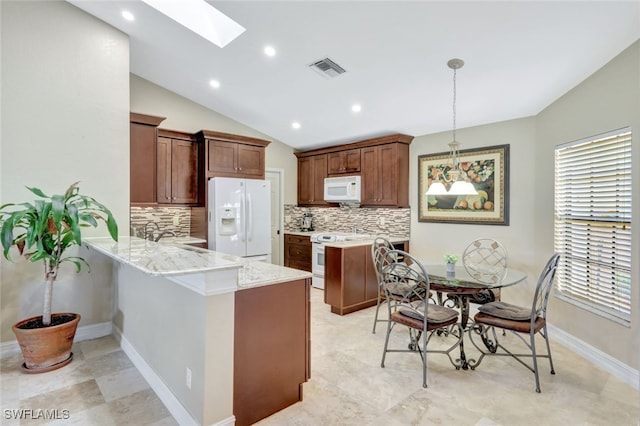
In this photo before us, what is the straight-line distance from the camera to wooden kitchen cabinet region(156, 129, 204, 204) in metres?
4.57

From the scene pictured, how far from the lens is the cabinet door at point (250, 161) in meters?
5.04

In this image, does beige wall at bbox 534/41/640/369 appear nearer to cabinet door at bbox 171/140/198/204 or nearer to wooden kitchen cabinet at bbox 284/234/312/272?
wooden kitchen cabinet at bbox 284/234/312/272

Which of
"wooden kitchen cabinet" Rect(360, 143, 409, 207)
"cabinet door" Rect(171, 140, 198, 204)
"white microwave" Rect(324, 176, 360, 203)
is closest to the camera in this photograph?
"cabinet door" Rect(171, 140, 198, 204)

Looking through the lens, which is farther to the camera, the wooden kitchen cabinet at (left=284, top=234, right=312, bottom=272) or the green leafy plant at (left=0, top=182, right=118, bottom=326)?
the wooden kitchen cabinet at (left=284, top=234, right=312, bottom=272)

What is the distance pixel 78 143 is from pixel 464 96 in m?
4.10

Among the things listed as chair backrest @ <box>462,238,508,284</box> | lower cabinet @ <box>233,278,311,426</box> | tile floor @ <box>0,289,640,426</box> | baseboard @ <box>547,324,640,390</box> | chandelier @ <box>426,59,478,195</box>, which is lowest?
tile floor @ <box>0,289,640,426</box>

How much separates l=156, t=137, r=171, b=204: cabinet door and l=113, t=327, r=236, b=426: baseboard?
7.06 feet

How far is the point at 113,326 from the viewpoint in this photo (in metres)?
3.35

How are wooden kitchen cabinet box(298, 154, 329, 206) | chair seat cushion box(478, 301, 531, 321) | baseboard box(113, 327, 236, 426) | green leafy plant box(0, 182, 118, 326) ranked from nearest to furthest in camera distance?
baseboard box(113, 327, 236, 426), green leafy plant box(0, 182, 118, 326), chair seat cushion box(478, 301, 531, 321), wooden kitchen cabinet box(298, 154, 329, 206)

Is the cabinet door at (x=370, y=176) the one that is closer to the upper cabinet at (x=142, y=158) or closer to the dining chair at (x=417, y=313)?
the dining chair at (x=417, y=313)

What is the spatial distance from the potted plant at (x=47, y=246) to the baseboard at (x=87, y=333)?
43 centimetres

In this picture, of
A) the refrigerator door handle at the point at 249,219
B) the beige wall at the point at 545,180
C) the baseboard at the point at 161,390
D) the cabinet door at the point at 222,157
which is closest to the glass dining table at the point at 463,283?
the beige wall at the point at 545,180

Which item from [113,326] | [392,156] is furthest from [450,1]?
[113,326]

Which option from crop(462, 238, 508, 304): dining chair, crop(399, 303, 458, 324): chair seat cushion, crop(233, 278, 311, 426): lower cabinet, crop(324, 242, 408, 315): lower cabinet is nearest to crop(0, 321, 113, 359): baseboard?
crop(233, 278, 311, 426): lower cabinet
